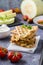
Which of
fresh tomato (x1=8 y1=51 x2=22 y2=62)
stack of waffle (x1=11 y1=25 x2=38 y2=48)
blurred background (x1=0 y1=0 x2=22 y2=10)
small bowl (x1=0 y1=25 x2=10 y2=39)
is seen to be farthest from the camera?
blurred background (x1=0 y1=0 x2=22 y2=10)

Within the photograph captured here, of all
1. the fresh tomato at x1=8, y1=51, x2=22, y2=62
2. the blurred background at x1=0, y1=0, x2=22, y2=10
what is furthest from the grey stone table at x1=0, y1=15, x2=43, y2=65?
the blurred background at x1=0, y1=0, x2=22, y2=10

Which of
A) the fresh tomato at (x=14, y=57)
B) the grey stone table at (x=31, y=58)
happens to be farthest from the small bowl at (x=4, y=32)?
the fresh tomato at (x=14, y=57)

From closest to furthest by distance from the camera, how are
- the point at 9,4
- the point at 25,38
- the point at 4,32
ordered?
1. the point at 25,38
2. the point at 4,32
3. the point at 9,4

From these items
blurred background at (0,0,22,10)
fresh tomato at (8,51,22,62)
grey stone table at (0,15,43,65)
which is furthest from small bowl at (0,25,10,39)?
blurred background at (0,0,22,10)

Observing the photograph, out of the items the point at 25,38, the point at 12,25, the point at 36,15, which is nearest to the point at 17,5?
the point at 36,15

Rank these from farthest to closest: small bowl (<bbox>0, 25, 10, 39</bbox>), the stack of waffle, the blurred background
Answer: the blurred background < small bowl (<bbox>0, 25, 10, 39</bbox>) < the stack of waffle

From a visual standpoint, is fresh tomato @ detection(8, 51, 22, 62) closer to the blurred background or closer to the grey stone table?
the grey stone table

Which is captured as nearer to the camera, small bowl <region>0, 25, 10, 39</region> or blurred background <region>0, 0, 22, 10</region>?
small bowl <region>0, 25, 10, 39</region>

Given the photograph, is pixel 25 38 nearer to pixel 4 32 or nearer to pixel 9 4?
pixel 4 32

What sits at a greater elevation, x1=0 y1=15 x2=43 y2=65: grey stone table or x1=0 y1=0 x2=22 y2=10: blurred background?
x1=0 y1=0 x2=22 y2=10: blurred background

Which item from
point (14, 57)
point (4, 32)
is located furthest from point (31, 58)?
point (4, 32)

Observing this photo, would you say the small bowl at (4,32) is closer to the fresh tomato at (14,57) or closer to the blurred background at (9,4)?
the fresh tomato at (14,57)
